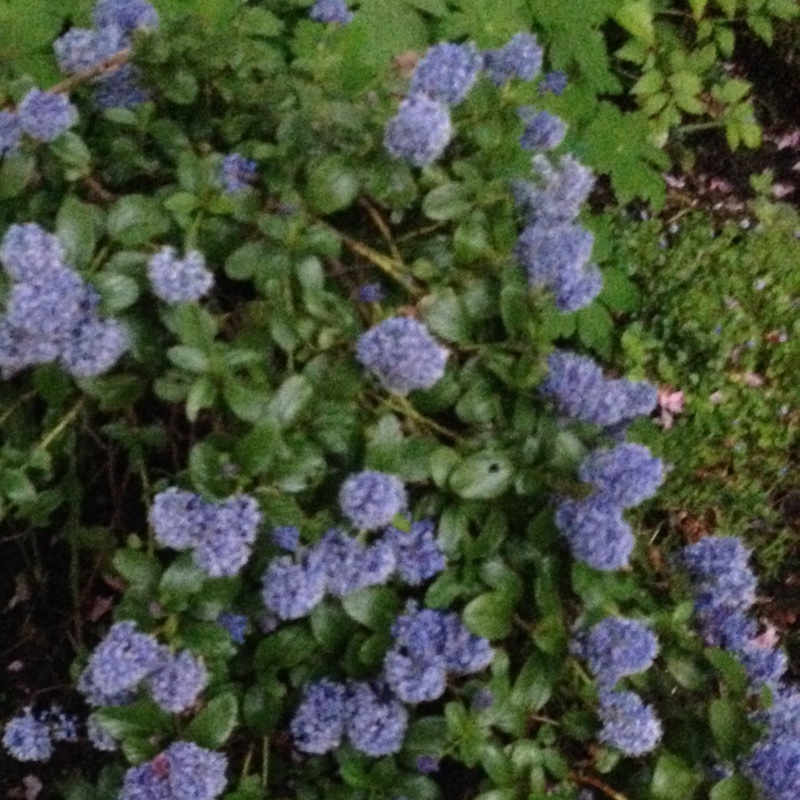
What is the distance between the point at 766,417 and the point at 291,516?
109 centimetres

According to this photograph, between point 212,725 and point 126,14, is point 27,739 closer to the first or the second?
point 212,725

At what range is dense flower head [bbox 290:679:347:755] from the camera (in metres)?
0.96

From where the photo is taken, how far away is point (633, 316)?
5.62ft

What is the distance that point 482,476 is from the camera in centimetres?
97

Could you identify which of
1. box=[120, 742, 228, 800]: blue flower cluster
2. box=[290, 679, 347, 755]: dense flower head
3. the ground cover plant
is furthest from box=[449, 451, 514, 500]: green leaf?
box=[120, 742, 228, 800]: blue flower cluster

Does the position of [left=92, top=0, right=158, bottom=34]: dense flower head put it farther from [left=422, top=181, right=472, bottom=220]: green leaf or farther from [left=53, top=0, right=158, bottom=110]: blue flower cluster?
[left=422, top=181, right=472, bottom=220]: green leaf

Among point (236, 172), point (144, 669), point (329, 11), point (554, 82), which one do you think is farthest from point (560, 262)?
point (554, 82)

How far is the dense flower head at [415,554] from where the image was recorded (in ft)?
3.17

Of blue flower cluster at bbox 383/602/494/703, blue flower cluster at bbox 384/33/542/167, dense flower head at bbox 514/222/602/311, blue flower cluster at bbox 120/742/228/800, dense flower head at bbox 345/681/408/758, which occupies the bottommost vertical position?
dense flower head at bbox 345/681/408/758

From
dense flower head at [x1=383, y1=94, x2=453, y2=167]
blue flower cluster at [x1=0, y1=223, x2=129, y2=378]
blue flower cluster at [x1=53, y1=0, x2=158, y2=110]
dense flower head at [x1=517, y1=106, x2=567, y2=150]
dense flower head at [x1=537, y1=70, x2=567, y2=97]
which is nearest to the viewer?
blue flower cluster at [x1=0, y1=223, x2=129, y2=378]

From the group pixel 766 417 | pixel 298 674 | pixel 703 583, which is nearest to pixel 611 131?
pixel 766 417

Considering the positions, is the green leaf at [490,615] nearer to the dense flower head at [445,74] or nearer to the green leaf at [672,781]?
the green leaf at [672,781]

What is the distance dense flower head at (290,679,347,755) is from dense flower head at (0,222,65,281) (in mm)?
463

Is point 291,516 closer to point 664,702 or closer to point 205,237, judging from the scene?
point 205,237
